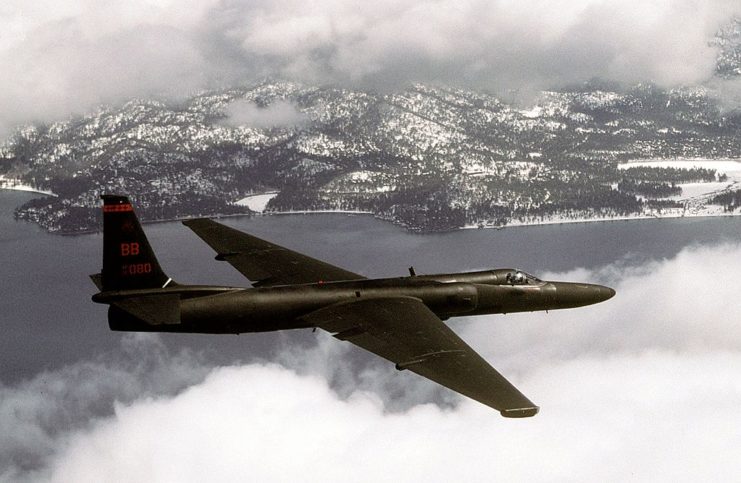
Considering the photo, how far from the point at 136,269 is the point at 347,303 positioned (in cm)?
1509

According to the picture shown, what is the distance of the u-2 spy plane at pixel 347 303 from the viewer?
124ft

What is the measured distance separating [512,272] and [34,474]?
184m

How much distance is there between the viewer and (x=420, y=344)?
39562 millimetres

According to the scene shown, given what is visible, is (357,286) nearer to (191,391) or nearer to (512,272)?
(512,272)

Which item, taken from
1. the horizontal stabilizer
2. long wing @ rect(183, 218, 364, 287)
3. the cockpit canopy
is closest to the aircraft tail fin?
the horizontal stabilizer

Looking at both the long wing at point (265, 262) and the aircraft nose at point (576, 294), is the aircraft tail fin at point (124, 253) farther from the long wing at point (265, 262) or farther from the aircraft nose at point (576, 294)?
the aircraft nose at point (576, 294)

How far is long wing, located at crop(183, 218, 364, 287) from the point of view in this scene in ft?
178

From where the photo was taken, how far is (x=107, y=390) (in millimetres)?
197625

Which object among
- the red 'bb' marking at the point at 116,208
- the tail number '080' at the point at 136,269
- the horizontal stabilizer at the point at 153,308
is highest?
the red 'bb' marking at the point at 116,208

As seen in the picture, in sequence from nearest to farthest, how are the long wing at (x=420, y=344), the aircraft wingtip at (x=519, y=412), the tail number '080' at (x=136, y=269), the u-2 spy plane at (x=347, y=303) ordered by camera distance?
1. the aircraft wingtip at (x=519, y=412)
2. the long wing at (x=420, y=344)
3. the u-2 spy plane at (x=347, y=303)
4. the tail number '080' at (x=136, y=269)

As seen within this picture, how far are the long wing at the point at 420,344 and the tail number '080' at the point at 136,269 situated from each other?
38.4 feet

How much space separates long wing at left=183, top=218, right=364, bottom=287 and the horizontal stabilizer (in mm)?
12591

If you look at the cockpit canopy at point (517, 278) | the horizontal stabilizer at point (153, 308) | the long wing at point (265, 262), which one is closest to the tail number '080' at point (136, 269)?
the horizontal stabilizer at point (153, 308)

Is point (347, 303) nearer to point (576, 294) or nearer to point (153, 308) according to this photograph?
point (153, 308)
